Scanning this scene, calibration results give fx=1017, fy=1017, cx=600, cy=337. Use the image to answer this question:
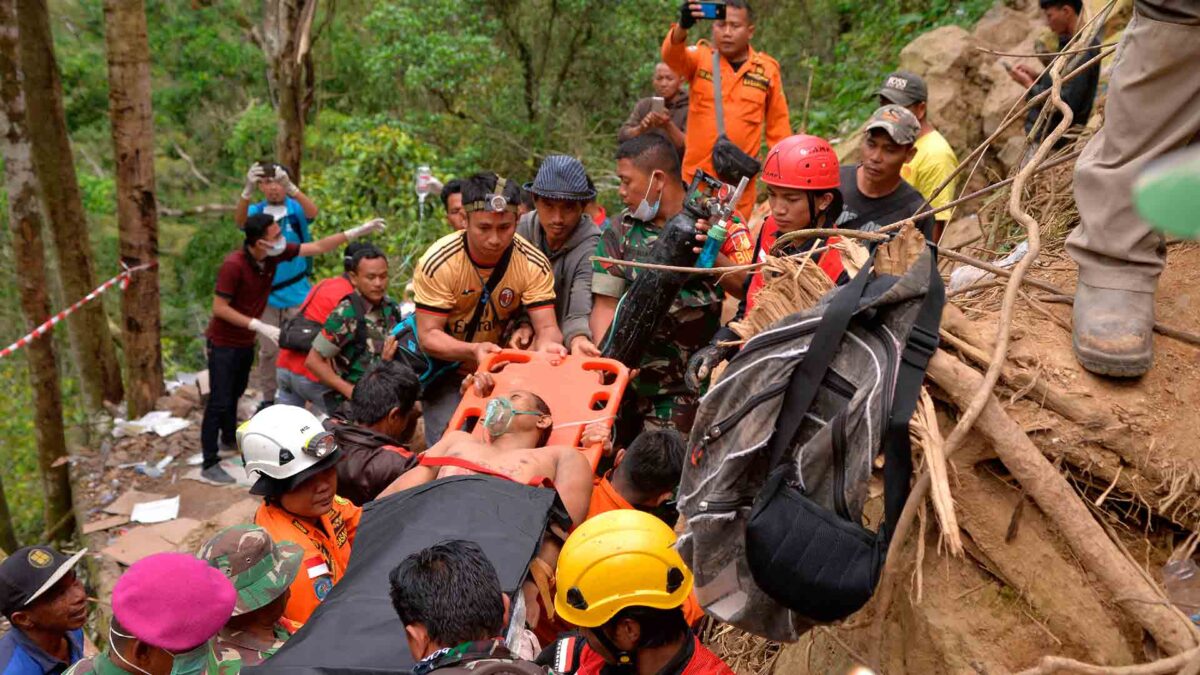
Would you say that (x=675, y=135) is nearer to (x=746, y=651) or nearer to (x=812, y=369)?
(x=746, y=651)

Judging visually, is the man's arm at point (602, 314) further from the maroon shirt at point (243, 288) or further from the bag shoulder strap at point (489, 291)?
the maroon shirt at point (243, 288)

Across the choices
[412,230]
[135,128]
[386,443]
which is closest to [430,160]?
[412,230]

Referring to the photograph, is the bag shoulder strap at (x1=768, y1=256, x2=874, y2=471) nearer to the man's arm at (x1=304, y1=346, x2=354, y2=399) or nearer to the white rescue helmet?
the white rescue helmet

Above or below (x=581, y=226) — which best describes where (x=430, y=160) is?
below

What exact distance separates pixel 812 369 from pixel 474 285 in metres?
3.00

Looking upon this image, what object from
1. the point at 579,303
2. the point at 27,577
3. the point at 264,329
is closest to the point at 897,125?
the point at 579,303

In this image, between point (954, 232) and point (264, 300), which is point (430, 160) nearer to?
point (264, 300)

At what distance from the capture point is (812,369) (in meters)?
2.52

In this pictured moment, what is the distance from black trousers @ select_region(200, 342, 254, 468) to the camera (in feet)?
25.7

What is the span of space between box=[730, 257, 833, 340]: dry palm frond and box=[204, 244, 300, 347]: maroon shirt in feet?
18.2

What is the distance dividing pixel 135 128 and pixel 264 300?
125 inches

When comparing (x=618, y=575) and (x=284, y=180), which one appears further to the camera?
(x=284, y=180)

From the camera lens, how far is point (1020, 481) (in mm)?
2629

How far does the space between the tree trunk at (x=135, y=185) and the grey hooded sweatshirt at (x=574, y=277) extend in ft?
19.1
